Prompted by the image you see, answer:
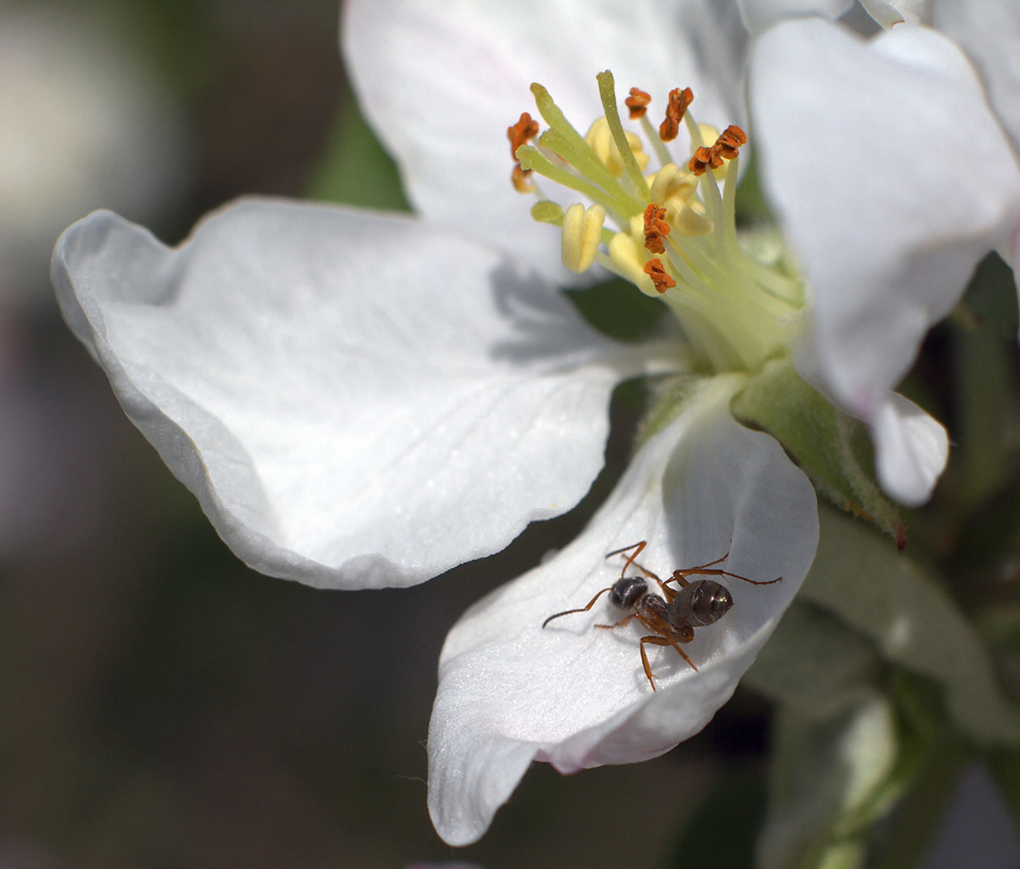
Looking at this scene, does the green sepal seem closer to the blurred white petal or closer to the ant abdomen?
the ant abdomen

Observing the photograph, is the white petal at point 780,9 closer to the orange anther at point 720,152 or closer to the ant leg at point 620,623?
the orange anther at point 720,152

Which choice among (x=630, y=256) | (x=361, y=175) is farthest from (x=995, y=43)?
(x=361, y=175)

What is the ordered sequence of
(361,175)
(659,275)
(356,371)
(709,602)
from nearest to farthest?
(709,602) < (659,275) < (356,371) < (361,175)

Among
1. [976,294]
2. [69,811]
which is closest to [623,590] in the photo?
[976,294]

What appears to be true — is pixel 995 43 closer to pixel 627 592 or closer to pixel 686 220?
pixel 686 220

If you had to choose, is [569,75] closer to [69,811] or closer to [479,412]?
[479,412]

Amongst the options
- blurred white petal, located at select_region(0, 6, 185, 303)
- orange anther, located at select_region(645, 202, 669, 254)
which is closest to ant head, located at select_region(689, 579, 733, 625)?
orange anther, located at select_region(645, 202, 669, 254)
